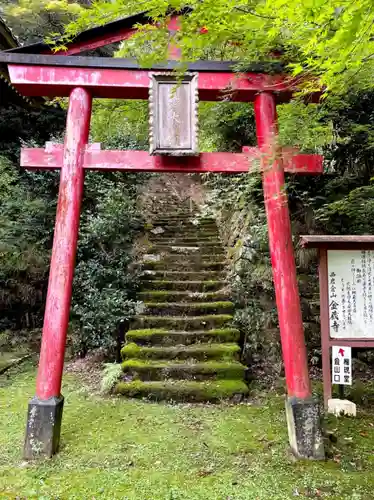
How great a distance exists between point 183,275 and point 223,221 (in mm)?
2401

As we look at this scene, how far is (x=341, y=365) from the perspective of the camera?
15.2 ft

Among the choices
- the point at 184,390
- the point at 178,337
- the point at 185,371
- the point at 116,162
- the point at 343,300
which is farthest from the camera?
the point at 178,337

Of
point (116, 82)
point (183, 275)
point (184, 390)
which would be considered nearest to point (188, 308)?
point (183, 275)

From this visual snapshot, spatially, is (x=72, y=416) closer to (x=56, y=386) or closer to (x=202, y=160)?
(x=56, y=386)

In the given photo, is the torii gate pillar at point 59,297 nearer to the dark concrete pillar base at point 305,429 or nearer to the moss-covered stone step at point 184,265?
the dark concrete pillar base at point 305,429

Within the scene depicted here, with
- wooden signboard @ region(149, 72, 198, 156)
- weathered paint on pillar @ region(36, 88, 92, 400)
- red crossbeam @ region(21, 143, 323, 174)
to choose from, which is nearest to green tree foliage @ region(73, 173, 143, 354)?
weathered paint on pillar @ region(36, 88, 92, 400)

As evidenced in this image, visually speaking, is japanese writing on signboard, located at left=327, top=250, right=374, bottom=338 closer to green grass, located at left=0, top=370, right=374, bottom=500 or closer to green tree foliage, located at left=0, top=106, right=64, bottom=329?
green grass, located at left=0, top=370, right=374, bottom=500

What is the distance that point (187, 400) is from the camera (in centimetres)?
525

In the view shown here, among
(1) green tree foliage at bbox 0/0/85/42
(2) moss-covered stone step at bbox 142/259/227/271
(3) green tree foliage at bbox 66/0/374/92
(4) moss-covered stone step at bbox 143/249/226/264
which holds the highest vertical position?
(1) green tree foliage at bbox 0/0/85/42

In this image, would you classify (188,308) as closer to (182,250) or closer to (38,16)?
(182,250)

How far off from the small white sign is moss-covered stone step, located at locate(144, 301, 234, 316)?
2.31m

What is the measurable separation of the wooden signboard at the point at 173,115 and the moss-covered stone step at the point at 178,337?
3.02 meters

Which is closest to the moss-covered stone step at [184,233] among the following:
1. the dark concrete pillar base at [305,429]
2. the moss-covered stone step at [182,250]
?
the moss-covered stone step at [182,250]

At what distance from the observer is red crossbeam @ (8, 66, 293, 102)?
436cm
